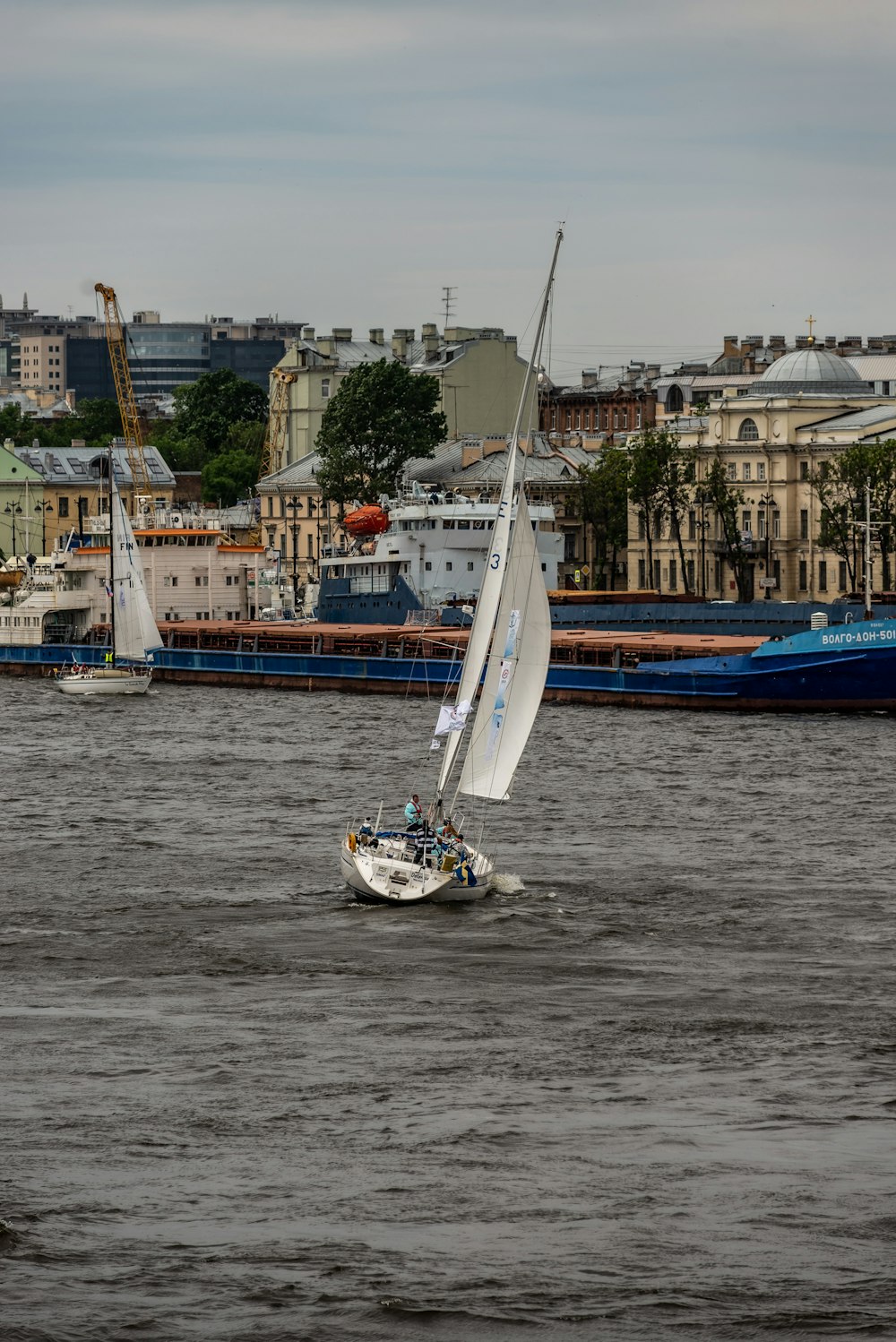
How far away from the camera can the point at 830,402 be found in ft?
499

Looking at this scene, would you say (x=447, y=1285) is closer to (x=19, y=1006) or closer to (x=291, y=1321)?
(x=291, y=1321)

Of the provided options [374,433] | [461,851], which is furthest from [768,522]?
[461,851]

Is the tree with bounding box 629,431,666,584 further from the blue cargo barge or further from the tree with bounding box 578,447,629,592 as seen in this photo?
the blue cargo barge

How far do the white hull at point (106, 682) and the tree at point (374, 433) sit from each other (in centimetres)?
6658

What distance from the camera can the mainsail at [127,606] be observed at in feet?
366

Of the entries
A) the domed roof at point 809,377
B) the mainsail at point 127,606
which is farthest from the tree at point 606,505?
the mainsail at point 127,606

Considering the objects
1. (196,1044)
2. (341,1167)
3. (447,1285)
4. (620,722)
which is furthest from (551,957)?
(620,722)

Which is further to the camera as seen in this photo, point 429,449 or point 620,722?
point 429,449

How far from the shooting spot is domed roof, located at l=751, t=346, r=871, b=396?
15450 centimetres

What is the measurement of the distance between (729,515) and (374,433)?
37.4 meters

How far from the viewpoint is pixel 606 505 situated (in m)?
161

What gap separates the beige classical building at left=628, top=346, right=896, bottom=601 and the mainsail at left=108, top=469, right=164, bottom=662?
48.2 metres

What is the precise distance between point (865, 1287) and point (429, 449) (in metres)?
Answer: 154

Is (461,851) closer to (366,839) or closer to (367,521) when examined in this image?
(366,839)
